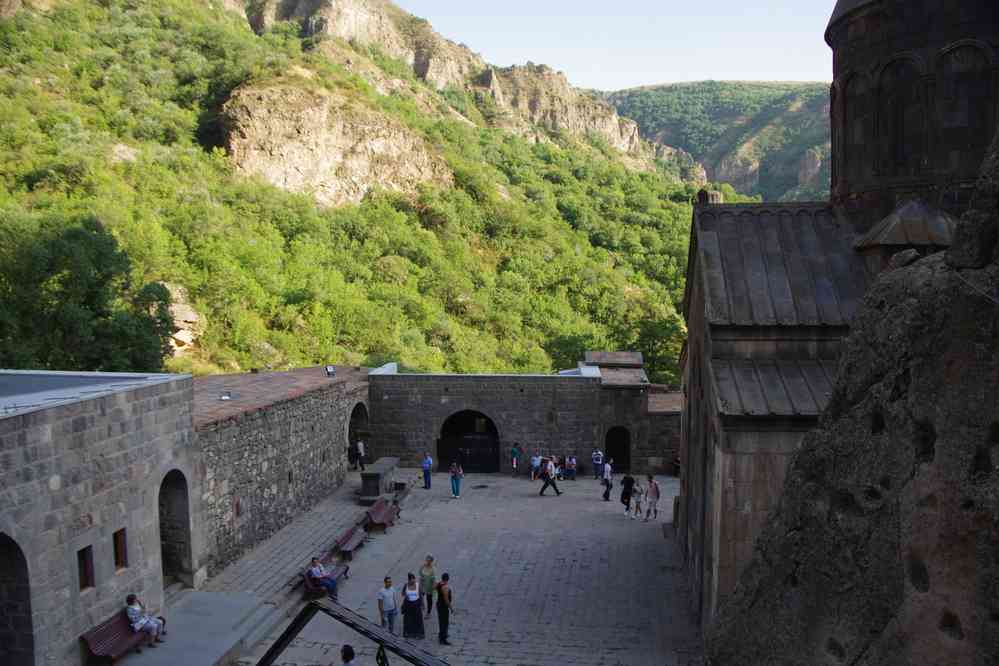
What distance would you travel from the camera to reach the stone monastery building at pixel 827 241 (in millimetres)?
9219

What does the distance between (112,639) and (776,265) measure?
32.4 feet

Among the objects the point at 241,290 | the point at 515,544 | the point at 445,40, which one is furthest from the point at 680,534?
the point at 445,40

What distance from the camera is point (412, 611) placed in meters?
11.1

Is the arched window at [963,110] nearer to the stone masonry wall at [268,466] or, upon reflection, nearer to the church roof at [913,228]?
the church roof at [913,228]

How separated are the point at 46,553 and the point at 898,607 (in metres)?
8.86

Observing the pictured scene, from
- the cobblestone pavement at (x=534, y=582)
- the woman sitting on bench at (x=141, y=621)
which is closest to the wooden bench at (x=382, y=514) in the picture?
the cobblestone pavement at (x=534, y=582)

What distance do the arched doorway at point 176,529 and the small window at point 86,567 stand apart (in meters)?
2.42

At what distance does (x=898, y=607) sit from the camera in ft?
10.6

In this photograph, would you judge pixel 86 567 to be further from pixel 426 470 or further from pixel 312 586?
pixel 426 470

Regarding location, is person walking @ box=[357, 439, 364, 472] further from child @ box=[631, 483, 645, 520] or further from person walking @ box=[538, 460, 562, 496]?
child @ box=[631, 483, 645, 520]

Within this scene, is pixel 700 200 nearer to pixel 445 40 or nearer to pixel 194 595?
pixel 194 595

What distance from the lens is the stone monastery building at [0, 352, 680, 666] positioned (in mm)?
8641

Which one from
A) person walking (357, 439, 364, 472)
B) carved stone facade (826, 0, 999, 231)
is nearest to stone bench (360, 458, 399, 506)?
person walking (357, 439, 364, 472)

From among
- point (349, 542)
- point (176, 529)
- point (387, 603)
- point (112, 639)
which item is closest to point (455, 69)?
point (349, 542)
